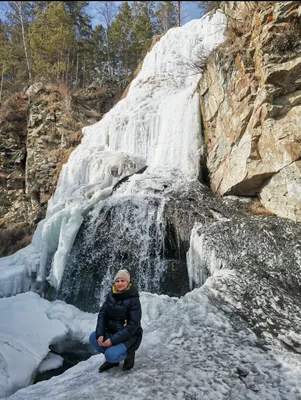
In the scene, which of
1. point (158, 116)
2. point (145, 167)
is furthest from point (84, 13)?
point (145, 167)

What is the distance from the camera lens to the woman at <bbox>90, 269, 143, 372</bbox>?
311 centimetres

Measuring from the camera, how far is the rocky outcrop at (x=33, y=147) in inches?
579

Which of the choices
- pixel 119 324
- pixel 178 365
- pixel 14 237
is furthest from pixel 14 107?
pixel 178 365

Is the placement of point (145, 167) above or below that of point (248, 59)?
below

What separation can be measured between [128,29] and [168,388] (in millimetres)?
28763

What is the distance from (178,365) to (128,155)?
9169 millimetres

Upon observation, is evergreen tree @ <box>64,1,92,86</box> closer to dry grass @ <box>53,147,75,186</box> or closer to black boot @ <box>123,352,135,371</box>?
dry grass @ <box>53,147,75,186</box>

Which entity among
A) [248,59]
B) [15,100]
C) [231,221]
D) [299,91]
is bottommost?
[231,221]

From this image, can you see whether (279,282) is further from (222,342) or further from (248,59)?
(248,59)

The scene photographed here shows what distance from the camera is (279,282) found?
18.2 ft

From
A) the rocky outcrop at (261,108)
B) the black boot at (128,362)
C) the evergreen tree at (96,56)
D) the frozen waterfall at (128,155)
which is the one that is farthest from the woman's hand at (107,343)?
the evergreen tree at (96,56)

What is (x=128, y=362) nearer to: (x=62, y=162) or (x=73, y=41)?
(x=62, y=162)

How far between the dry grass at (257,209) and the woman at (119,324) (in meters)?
5.42

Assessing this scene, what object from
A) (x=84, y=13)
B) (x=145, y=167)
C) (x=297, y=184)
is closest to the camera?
(x=297, y=184)
